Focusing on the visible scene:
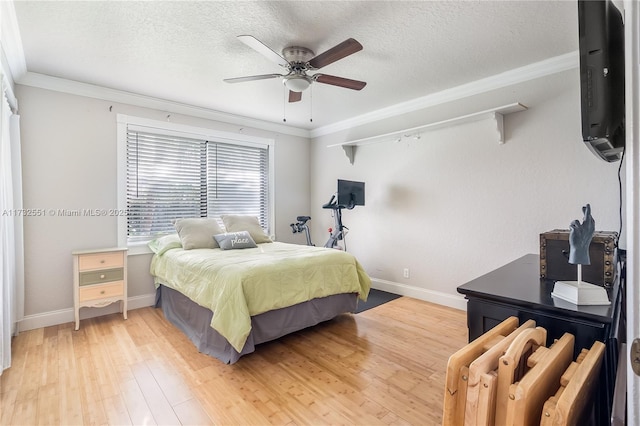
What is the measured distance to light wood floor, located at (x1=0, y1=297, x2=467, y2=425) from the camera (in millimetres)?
1765

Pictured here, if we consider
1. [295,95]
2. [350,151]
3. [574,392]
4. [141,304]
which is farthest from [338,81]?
[141,304]

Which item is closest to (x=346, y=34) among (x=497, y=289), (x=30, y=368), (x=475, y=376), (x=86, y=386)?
(x=497, y=289)

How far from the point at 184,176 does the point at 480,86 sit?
367 centimetres

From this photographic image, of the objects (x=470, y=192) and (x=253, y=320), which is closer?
(x=253, y=320)

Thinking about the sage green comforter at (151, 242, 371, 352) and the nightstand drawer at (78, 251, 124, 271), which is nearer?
the sage green comforter at (151, 242, 371, 352)

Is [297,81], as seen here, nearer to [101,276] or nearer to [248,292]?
[248,292]

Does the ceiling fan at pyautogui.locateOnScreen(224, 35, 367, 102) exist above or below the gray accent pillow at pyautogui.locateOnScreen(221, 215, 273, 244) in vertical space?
above

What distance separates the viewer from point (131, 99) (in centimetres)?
352

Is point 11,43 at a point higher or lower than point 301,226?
higher

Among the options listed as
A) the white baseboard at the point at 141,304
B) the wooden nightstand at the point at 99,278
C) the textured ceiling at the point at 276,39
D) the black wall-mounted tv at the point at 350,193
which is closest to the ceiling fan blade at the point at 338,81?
the textured ceiling at the point at 276,39

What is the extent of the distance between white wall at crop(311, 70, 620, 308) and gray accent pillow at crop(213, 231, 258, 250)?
1.68m

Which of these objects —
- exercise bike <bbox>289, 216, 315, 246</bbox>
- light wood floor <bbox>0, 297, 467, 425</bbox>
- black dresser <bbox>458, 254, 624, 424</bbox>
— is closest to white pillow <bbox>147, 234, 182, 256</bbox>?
light wood floor <bbox>0, 297, 467, 425</bbox>

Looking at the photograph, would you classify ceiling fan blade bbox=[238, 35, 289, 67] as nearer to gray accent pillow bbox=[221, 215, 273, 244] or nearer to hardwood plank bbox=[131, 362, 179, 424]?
gray accent pillow bbox=[221, 215, 273, 244]

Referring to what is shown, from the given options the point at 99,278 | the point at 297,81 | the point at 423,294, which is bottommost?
the point at 423,294
